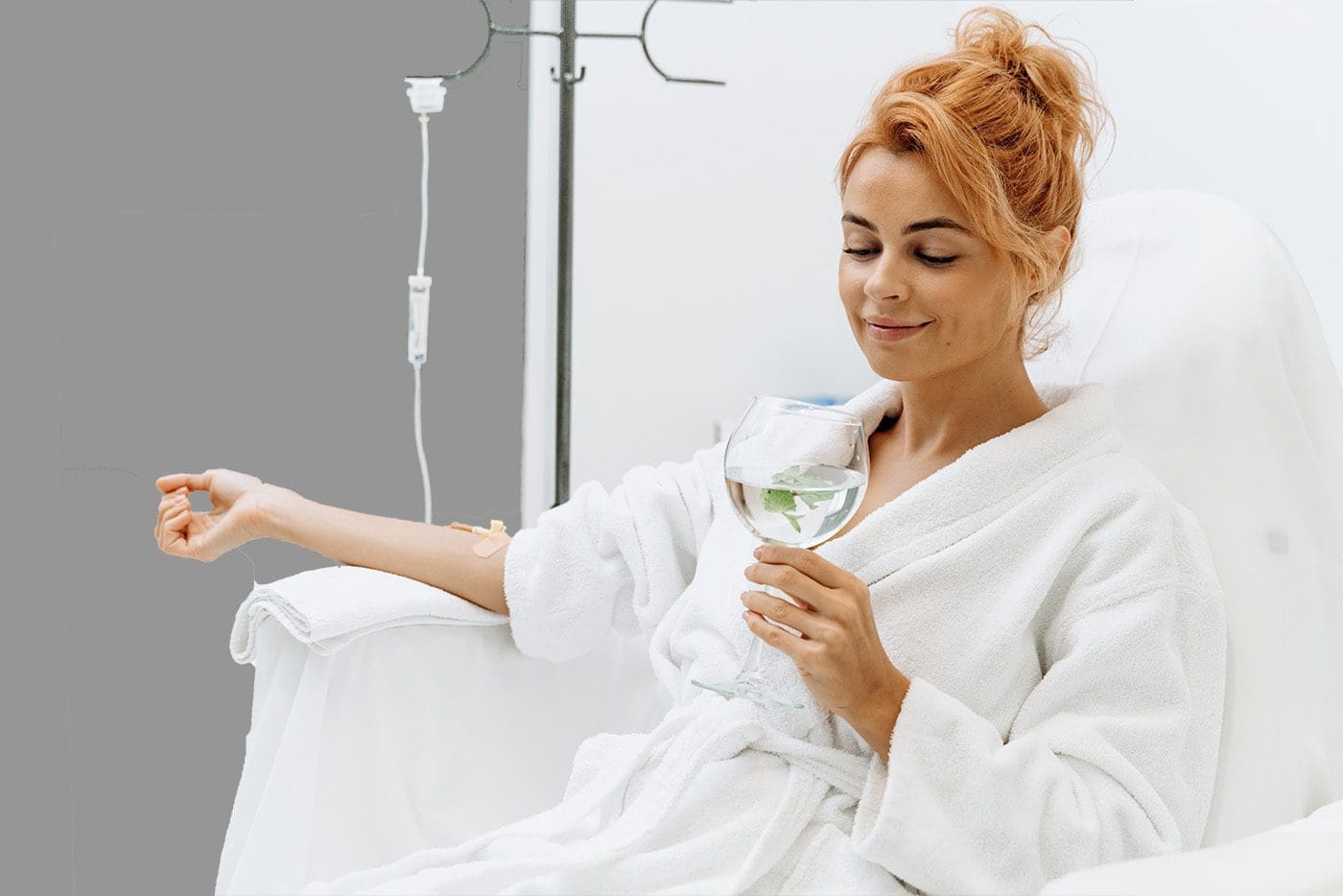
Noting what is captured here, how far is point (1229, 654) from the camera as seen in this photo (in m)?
1.29

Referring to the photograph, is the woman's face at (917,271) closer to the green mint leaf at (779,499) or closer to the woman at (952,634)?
the woman at (952,634)

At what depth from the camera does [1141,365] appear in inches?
56.7

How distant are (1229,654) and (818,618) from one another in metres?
0.45

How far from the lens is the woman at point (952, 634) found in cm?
111

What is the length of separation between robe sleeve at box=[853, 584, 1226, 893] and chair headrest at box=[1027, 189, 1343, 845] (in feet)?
0.25

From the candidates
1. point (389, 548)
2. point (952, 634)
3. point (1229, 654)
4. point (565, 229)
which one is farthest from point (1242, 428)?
point (565, 229)

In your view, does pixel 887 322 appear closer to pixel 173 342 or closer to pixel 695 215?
pixel 173 342

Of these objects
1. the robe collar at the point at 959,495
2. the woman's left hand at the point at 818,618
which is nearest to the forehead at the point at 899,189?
the robe collar at the point at 959,495

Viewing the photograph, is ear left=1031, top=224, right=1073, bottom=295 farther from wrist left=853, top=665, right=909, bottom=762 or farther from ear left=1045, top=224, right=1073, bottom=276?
wrist left=853, top=665, right=909, bottom=762

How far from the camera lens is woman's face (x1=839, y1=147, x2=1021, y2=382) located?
1.24m

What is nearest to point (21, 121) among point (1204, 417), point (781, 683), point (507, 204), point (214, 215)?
point (214, 215)

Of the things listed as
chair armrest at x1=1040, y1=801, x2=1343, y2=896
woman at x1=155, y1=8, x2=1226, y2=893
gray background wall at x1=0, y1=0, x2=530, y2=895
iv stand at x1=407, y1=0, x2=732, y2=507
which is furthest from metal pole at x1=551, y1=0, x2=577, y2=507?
chair armrest at x1=1040, y1=801, x2=1343, y2=896

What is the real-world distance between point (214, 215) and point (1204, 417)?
1615 mm

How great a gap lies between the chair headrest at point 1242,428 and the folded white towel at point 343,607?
68cm
